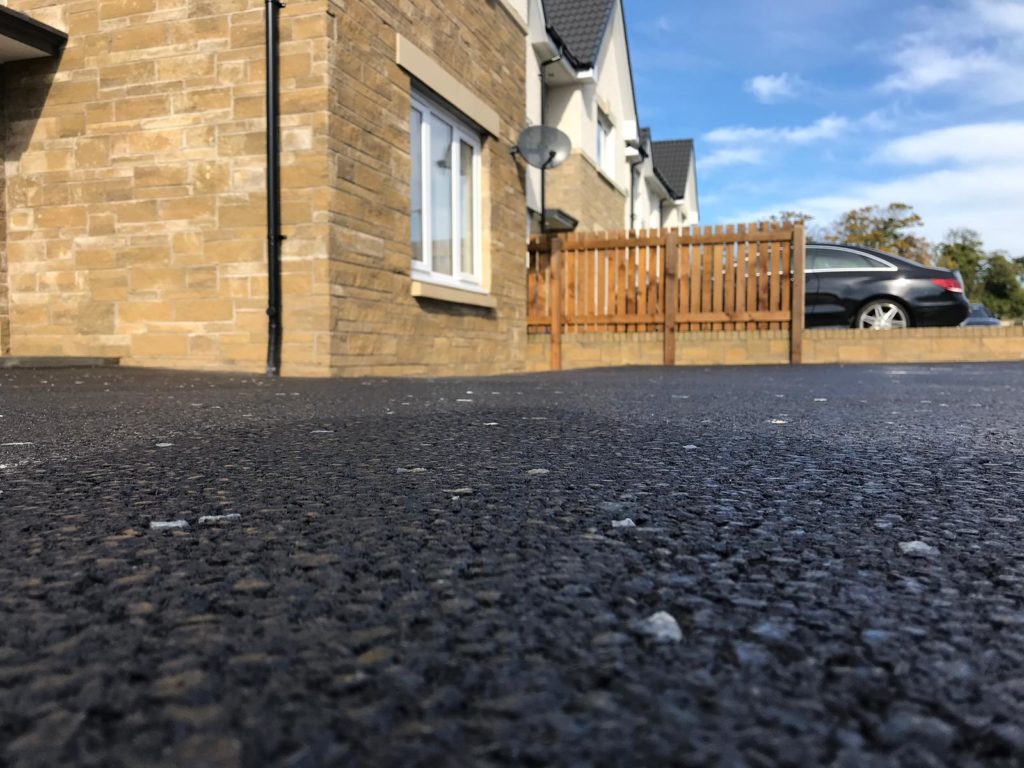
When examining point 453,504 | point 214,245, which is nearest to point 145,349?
point 214,245

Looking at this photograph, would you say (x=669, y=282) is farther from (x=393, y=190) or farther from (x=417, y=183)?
(x=393, y=190)

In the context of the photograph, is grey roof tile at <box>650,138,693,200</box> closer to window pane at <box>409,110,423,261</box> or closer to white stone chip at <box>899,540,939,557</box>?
window pane at <box>409,110,423,261</box>

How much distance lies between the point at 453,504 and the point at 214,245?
536cm

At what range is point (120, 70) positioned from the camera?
20.7 ft

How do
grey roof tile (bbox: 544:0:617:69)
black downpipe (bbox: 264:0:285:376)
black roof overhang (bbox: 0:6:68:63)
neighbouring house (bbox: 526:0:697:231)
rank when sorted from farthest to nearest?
grey roof tile (bbox: 544:0:617:69) < neighbouring house (bbox: 526:0:697:231) < black roof overhang (bbox: 0:6:68:63) < black downpipe (bbox: 264:0:285:376)

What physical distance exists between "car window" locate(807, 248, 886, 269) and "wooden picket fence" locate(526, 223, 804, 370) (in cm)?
69

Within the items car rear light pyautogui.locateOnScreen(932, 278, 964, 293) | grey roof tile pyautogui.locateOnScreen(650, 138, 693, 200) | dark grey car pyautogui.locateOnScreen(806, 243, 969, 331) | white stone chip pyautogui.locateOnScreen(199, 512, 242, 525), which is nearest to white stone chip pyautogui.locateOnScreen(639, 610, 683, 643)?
white stone chip pyautogui.locateOnScreen(199, 512, 242, 525)

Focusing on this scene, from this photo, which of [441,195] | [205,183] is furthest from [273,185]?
[441,195]

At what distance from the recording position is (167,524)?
4.24 ft

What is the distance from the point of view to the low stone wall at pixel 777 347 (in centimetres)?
1022

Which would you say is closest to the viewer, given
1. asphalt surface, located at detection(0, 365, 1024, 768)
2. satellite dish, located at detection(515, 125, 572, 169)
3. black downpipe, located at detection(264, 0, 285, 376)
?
asphalt surface, located at detection(0, 365, 1024, 768)

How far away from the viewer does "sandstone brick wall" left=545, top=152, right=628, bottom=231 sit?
14.1 metres

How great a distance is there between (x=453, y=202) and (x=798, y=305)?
16.6 ft

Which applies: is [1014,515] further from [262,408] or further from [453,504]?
[262,408]
